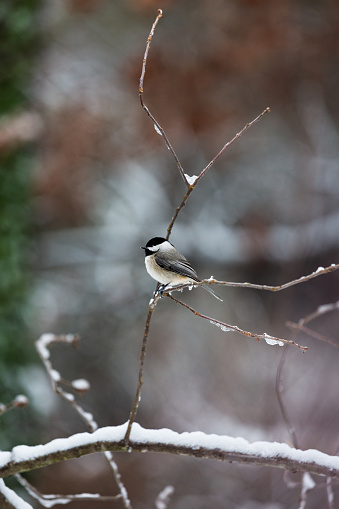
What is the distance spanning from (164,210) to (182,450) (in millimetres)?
4701

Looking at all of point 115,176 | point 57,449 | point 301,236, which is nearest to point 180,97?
point 115,176

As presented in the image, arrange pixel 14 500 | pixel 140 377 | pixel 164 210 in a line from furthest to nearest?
pixel 164 210, pixel 14 500, pixel 140 377

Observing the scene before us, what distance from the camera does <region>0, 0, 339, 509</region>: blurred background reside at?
3734 millimetres

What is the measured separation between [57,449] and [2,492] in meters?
0.18

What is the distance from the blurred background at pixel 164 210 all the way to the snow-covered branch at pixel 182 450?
213 cm

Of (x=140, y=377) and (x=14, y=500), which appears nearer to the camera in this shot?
(x=140, y=377)

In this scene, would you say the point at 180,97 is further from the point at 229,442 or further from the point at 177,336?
the point at 229,442

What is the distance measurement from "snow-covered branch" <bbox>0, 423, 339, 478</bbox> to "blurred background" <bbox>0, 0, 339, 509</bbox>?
6.99 ft

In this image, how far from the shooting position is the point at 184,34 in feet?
16.0

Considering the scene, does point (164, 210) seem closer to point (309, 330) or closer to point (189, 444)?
point (309, 330)

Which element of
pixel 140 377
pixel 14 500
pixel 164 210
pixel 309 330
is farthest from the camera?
pixel 164 210

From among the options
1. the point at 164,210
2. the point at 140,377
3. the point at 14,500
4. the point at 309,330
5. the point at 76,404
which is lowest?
the point at 14,500

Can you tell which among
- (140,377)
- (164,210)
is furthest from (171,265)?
(164,210)

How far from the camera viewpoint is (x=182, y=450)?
104 centimetres
